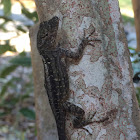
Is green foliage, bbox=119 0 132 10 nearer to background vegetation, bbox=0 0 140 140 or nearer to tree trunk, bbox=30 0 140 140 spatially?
background vegetation, bbox=0 0 140 140

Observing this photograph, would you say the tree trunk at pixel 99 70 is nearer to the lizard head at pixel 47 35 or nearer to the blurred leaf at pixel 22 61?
the lizard head at pixel 47 35

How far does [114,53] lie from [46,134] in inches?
65.2

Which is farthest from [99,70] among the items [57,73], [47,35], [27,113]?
[27,113]

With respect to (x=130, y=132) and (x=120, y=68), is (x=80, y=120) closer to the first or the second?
(x=130, y=132)

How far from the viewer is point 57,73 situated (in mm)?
2672

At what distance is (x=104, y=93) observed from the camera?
7.46 feet

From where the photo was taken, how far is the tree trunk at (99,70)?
2.26 metres

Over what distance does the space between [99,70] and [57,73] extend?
0.57m

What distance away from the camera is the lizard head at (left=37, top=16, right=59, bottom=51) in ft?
8.39

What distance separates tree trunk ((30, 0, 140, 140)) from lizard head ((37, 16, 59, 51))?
93 millimetres

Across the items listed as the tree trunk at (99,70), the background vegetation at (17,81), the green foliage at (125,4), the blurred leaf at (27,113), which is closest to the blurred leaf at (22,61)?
the background vegetation at (17,81)

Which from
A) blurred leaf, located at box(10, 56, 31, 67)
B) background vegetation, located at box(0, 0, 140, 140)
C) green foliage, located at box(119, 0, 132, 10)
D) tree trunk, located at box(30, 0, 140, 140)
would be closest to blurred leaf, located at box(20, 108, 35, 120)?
background vegetation, located at box(0, 0, 140, 140)

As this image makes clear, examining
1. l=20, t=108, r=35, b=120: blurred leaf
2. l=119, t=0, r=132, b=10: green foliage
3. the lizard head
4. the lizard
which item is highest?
l=119, t=0, r=132, b=10: green foliage

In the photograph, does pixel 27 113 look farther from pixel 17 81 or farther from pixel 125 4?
pixel 125 4
